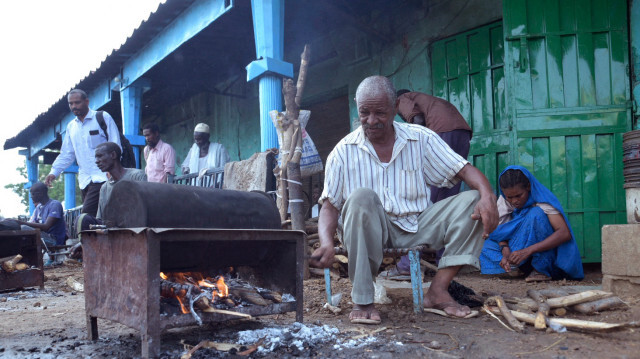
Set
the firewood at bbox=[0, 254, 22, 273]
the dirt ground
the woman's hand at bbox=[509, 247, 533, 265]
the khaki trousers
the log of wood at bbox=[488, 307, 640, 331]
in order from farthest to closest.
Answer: the firewood at bbox=[0, 254, 22, 273]
the woman's hand at bbox=[509, 247, 533, 265]
the khaki trousers
the log of wood at bbox=[488, 307, 640, 331]
the dirt ground

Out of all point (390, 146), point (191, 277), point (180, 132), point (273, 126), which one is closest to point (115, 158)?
point (273, 126)

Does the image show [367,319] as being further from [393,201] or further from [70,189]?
[70,189]

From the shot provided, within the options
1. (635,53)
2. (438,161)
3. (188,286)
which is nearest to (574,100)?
(635,53)

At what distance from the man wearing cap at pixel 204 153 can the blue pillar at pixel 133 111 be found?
2406 millimetres

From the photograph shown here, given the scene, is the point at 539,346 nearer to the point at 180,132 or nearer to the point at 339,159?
the point at 339,159

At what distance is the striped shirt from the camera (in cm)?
311

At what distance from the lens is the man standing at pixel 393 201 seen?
281cm

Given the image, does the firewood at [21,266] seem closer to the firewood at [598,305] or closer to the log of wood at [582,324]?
the log of wood at [582,324]

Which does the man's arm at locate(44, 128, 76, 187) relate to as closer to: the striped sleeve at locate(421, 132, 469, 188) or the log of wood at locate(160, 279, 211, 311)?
the log of wood at locate(160, 279, 211, 311)

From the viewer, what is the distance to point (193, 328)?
2918mm

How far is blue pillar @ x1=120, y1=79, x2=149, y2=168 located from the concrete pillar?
763 centimetres

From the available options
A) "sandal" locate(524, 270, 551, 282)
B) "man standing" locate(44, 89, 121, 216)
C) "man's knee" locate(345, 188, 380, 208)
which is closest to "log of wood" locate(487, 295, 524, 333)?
"man's knee" locate(345, 188, 380, 208)

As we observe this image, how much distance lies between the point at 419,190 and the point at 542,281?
7.37ft

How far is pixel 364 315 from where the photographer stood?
9.13 feet
